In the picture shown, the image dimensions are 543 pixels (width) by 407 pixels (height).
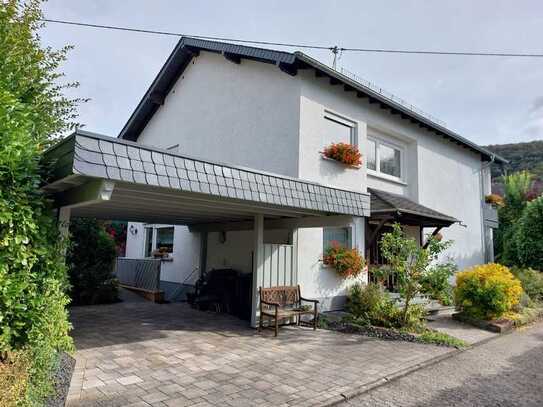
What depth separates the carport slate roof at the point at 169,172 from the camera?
4.24 m

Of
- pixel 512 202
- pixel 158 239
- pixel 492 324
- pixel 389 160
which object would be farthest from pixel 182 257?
pixel 512 202

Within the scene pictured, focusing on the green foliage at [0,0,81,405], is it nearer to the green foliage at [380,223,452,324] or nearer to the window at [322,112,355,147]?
the green foliage at [380,223,452,324]

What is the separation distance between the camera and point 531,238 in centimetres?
1617

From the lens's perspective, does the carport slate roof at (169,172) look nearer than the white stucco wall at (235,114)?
Yes

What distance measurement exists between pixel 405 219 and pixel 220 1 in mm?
8276

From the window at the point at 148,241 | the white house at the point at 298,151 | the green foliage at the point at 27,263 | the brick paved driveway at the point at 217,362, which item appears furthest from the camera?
the window at the point at 148,241

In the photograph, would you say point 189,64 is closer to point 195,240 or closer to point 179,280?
point 195,240

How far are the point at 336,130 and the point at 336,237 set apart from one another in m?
2.97

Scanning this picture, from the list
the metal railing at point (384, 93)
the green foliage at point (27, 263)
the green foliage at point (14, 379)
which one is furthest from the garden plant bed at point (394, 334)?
the metal railing at point (384, 93)

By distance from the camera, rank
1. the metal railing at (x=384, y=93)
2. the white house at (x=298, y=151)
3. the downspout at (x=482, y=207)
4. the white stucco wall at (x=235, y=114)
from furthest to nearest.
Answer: the downspout at (x=482, y=207) → the metal railing at (x=384, y=93) → the white stucco wall at (x=235, y=114) → the white house at (x=298, y=151)

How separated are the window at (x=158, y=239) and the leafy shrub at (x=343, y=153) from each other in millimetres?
7029

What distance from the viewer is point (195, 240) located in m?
12.3

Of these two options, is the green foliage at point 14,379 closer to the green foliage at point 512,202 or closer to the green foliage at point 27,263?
the green foliage at point 27,263

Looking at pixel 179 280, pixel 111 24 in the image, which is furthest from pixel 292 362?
pixel 111 24
